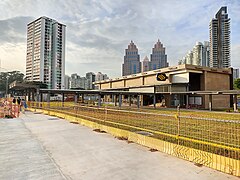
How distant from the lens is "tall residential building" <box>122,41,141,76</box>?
127912 millimetres

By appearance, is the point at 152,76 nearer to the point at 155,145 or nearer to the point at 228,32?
the point at 155,145

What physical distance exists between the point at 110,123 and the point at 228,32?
322 feet

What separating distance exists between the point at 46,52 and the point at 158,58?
261 feet

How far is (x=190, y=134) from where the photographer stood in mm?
7027

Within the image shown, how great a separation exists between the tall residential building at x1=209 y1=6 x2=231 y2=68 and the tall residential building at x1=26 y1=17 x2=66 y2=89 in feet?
334

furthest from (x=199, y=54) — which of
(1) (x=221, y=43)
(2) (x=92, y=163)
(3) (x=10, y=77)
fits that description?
(3) (x=10, y=77)

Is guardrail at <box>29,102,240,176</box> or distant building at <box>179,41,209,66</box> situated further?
distant building at <box>179,41,209,66</box>

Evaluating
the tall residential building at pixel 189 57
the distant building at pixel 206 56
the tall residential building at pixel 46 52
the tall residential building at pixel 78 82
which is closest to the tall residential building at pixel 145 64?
the tall residential building at pixel 189 57

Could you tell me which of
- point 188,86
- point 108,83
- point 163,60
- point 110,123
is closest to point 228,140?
point 110,123

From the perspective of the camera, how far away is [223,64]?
86.1 metres

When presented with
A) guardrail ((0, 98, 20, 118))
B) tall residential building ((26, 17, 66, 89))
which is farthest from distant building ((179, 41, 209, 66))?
tall residential building ((26, 17, 66, 89))

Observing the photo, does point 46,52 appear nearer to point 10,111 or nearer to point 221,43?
point 221,43

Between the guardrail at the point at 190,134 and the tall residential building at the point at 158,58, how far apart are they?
11173 cm

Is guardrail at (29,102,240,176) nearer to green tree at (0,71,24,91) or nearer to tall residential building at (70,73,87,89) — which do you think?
green tree at (0,71,24,91)
